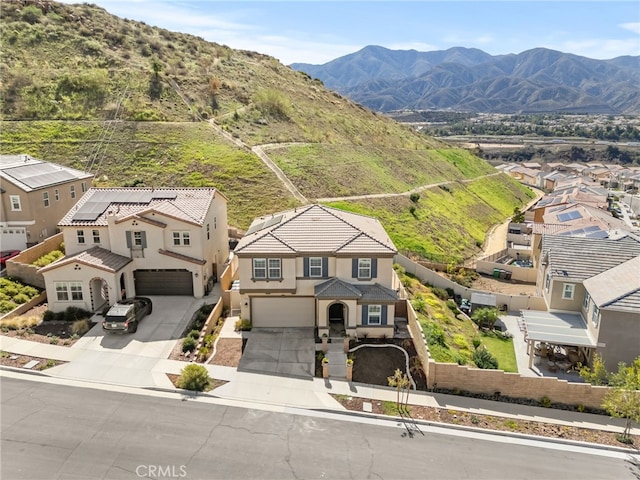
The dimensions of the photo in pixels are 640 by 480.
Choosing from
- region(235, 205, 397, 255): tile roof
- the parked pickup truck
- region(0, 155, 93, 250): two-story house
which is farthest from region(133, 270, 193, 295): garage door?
region(0, 155, 93, 250): two-story house

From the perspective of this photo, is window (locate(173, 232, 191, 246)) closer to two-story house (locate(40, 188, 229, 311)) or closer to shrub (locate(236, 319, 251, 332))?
two-story house (locate(40, 188, 229, 311))

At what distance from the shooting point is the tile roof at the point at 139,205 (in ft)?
99.3

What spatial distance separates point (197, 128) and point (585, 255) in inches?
1879

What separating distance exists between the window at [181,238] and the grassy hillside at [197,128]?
45.7 feet

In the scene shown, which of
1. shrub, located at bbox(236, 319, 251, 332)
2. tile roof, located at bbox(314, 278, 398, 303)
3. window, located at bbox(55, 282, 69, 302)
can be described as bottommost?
shrub, located at bbox(236, 319, 251, 332)

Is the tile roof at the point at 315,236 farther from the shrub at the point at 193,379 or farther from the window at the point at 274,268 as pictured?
the shrub at the point at 193,379

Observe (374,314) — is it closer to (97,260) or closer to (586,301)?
(586,301)

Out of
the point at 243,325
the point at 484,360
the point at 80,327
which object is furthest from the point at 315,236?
the point at 80,327

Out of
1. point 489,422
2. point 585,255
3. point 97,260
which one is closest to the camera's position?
point 489,422

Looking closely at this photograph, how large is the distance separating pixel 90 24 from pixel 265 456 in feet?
276

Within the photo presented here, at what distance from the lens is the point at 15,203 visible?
34469mm

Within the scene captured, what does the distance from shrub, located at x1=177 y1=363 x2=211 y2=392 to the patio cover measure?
18.0 m

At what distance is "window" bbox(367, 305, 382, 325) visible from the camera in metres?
26.1

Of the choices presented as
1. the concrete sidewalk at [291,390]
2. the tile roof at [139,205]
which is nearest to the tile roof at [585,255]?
the concrete sidewalk at [291,390]
